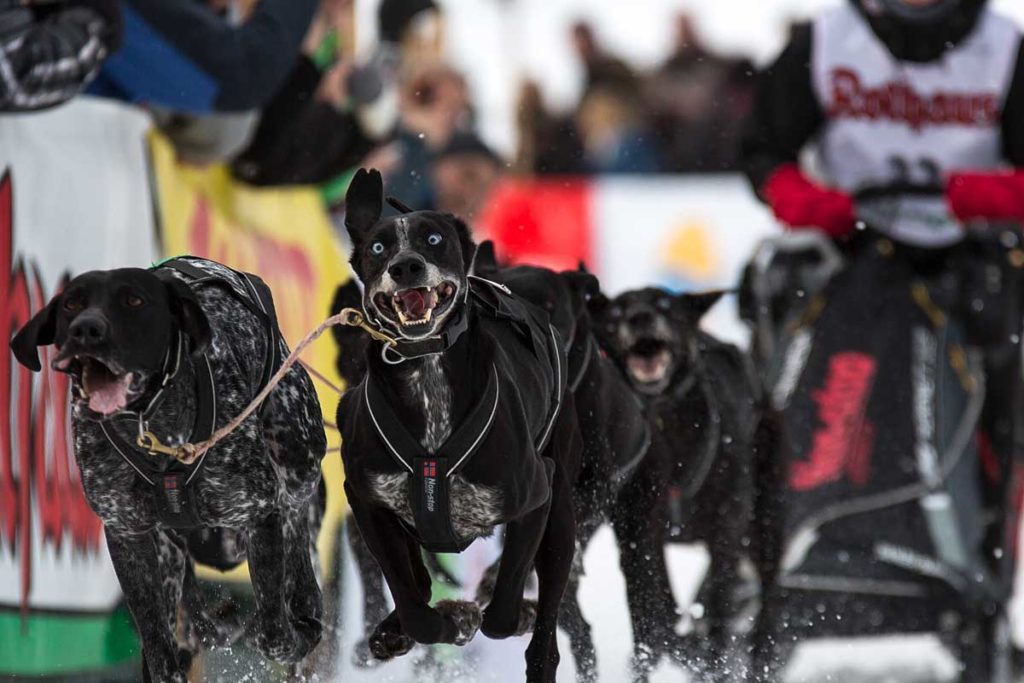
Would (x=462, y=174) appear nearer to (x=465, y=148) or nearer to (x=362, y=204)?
(x=465, y=148)

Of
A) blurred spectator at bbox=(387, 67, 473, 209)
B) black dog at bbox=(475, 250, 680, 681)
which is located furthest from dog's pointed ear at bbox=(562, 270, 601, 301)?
blurred spectator at bbox=(387, 67, 473, 209)

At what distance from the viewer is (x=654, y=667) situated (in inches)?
201

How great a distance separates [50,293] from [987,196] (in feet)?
10.1

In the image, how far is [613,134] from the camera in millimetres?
12070

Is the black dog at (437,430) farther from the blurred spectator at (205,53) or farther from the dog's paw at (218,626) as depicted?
the blurred spectator at (205,53)

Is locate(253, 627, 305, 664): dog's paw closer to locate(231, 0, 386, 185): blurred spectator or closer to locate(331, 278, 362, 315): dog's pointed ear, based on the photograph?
locate(331, 278, 362, 315): dog's pointed ear

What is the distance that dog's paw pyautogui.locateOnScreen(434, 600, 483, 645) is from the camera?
4008 millimetres

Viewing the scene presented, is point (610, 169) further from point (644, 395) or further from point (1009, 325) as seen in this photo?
point (644, 395)

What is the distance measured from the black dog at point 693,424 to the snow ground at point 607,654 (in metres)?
0.32

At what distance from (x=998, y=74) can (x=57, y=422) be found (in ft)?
11.9

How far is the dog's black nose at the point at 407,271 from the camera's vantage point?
3.53 metres

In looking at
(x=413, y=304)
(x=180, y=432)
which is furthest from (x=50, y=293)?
(x=413, y=304)

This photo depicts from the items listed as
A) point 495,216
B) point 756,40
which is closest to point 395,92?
point 495,216

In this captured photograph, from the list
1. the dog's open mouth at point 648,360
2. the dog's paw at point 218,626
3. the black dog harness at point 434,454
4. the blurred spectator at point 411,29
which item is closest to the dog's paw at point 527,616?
the black dog harness at point 434,454
